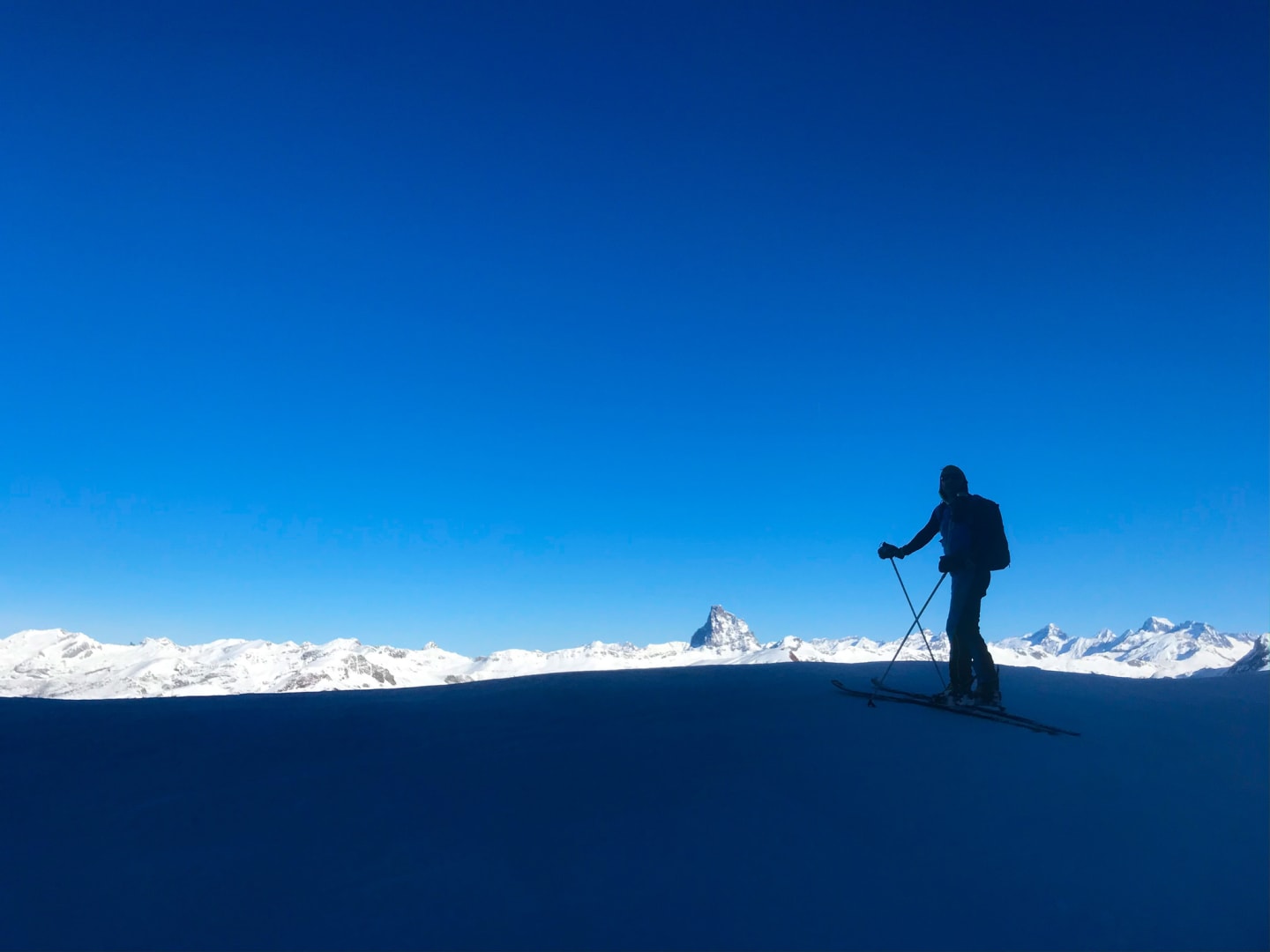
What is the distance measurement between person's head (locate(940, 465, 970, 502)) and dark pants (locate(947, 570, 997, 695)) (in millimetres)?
882

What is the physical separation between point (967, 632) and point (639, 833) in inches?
193

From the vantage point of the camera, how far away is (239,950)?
3.11 meters

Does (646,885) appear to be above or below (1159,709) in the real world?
below

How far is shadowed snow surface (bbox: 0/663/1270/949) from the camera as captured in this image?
128 inches

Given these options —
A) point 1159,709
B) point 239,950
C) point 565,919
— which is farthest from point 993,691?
point 239,950

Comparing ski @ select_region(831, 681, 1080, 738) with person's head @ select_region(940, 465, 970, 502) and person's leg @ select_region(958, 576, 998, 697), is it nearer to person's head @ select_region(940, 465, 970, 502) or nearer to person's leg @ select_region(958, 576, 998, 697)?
person's leg @ select_region(958, 576, 998, 697)

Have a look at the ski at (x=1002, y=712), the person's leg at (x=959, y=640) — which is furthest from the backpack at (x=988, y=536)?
the ski at (x=1002, y=712)

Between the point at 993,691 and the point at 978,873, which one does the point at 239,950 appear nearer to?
the point at 978,873

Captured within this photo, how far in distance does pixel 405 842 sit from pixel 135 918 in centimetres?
123

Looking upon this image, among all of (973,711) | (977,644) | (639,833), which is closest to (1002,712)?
(973,711)

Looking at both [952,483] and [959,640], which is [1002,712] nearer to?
[959,640]

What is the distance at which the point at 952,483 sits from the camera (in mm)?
7738

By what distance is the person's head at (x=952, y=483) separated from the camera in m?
7.70

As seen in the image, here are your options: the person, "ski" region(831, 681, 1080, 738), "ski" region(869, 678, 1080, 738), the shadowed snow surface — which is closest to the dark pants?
the person
